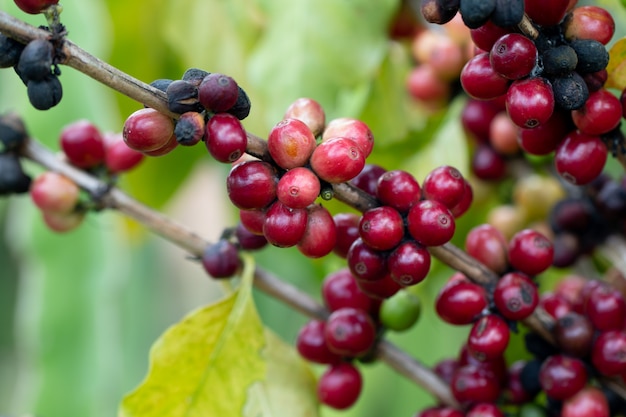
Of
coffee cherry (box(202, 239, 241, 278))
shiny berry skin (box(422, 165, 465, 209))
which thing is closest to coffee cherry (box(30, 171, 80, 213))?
coffee cherry (box(202, 239, 241, 278))

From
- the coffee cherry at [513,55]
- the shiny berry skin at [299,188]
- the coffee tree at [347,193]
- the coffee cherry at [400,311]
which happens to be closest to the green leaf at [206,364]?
the coffee tree at [347,193]

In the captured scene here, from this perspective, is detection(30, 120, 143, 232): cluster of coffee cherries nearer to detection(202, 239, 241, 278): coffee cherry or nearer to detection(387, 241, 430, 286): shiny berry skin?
detection(202, 239, 241, 278): coffee cherry

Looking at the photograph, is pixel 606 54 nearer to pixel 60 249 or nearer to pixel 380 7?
pixel 380 7

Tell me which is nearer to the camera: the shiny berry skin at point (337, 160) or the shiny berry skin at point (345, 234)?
the shiny berry skin at point (337, 160)

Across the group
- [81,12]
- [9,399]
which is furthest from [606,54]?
[9,399]

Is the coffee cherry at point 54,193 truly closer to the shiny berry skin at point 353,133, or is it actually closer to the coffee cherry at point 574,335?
the shiny berry skin at point 353,133

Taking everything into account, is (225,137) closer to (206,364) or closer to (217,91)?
(217,91)
